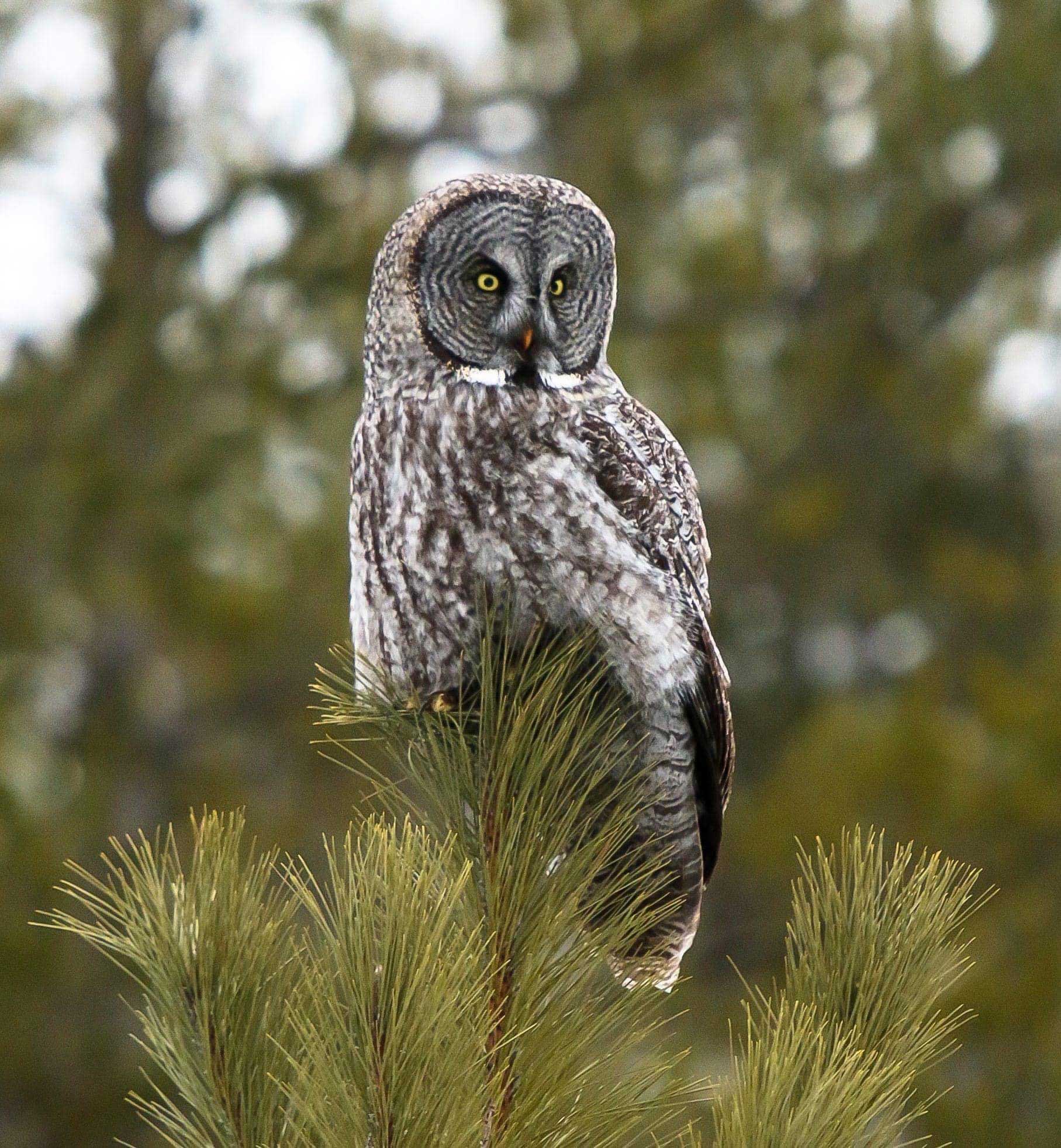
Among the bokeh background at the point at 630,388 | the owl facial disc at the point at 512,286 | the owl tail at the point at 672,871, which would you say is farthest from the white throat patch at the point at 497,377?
the bokeh background at the point at 630,388

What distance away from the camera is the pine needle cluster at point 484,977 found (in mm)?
1288

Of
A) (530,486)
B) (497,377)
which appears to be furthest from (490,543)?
(497,377)

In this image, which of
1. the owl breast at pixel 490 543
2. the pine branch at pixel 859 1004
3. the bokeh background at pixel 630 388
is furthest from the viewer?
the bokeh background at pixel 630 388

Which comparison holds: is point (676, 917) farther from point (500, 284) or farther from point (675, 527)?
point (500, 284)

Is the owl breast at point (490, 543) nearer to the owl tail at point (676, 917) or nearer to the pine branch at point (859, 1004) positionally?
the owl tail at point (676, 917)

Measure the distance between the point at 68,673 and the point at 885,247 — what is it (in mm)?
3798

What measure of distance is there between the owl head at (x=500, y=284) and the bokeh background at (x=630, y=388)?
353 cm

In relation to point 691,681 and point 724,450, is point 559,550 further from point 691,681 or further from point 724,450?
point 724,450

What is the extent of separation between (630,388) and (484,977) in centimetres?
465

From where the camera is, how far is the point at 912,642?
7406mm

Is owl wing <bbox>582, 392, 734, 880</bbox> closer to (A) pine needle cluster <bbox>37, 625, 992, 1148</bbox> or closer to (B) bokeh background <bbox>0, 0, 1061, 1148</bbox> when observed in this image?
(A) pine needle cluster <bbox>37, 625, 992, 1148</bbox>

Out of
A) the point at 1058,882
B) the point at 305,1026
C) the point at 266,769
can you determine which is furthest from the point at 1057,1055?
the point at 305,1026

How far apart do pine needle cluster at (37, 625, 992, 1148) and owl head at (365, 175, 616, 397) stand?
0.75m

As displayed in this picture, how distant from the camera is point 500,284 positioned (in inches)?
91.9
